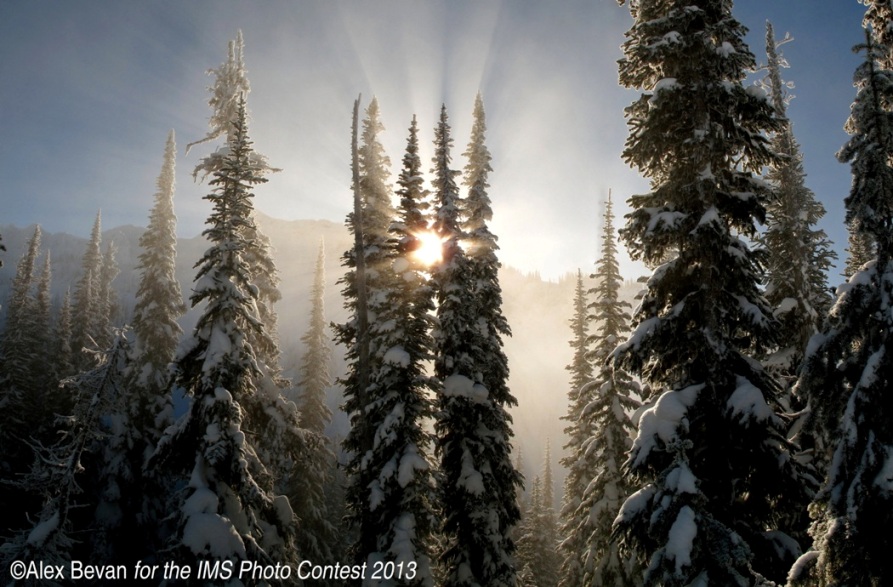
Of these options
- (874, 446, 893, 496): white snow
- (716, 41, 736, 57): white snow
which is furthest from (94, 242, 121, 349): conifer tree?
(874, 446, 893, 496): white snow

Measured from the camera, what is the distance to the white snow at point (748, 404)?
25.0 ft

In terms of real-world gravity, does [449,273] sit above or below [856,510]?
above

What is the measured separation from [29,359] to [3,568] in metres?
32.9

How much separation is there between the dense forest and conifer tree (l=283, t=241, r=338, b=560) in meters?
0.35

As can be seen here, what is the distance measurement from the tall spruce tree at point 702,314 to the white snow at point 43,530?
17.2 metres

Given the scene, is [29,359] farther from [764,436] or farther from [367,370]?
[764,436]

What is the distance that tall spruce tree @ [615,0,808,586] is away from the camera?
777 cm

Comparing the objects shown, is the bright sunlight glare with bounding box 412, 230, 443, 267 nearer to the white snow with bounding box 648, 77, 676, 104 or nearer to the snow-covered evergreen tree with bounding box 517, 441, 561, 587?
the white snow with bounding box 648, 77, 676, 104

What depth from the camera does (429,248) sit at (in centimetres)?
1903

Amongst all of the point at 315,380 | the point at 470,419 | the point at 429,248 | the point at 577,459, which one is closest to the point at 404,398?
the point at 470,419

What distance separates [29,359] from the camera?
128 feet

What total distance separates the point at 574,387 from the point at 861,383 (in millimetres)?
23420

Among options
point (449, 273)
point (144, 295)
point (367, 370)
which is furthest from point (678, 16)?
point (144, 295)

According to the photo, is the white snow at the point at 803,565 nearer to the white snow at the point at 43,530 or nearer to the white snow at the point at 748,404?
the white snow at the point at 748,404
